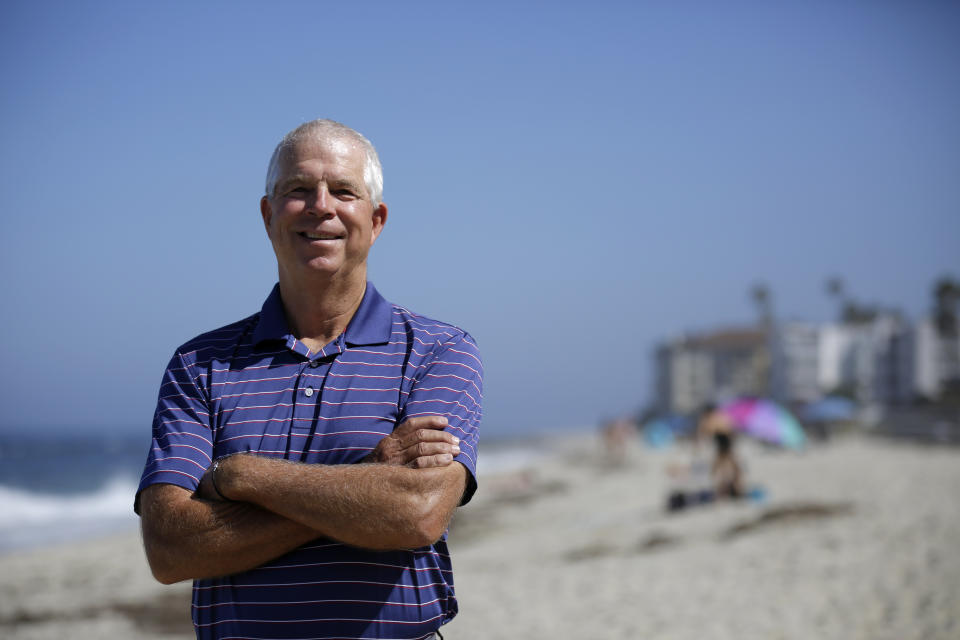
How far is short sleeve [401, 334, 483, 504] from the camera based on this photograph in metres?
2.04

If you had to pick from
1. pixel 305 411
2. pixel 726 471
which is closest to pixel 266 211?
pixel 305 411

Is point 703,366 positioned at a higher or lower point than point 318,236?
lower

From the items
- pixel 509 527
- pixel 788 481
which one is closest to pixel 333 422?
pixel 509 527

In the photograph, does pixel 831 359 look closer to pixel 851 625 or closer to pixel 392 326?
pixel 851 625

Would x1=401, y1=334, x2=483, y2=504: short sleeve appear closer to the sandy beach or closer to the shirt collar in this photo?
the shirt collar

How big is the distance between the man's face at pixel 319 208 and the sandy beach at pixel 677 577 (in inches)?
214

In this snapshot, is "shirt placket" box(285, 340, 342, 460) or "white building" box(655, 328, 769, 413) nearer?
"shirt placket" box(285, 340, 342, 460)

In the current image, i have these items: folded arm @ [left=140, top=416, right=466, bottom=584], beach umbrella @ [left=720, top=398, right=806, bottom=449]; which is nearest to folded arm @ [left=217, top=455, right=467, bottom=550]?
folded arm @ [left=140, top=416, right=466, bottom=584]

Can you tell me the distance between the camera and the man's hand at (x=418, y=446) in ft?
6.41

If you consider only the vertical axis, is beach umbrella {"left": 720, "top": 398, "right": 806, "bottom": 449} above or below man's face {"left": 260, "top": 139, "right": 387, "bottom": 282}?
below

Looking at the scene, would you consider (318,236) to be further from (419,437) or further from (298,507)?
(298,507)

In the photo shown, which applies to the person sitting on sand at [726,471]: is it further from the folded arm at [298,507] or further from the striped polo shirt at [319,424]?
the folded arm at [298,507]

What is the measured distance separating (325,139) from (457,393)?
0.74 metres

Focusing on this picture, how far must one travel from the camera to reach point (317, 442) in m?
2.00
